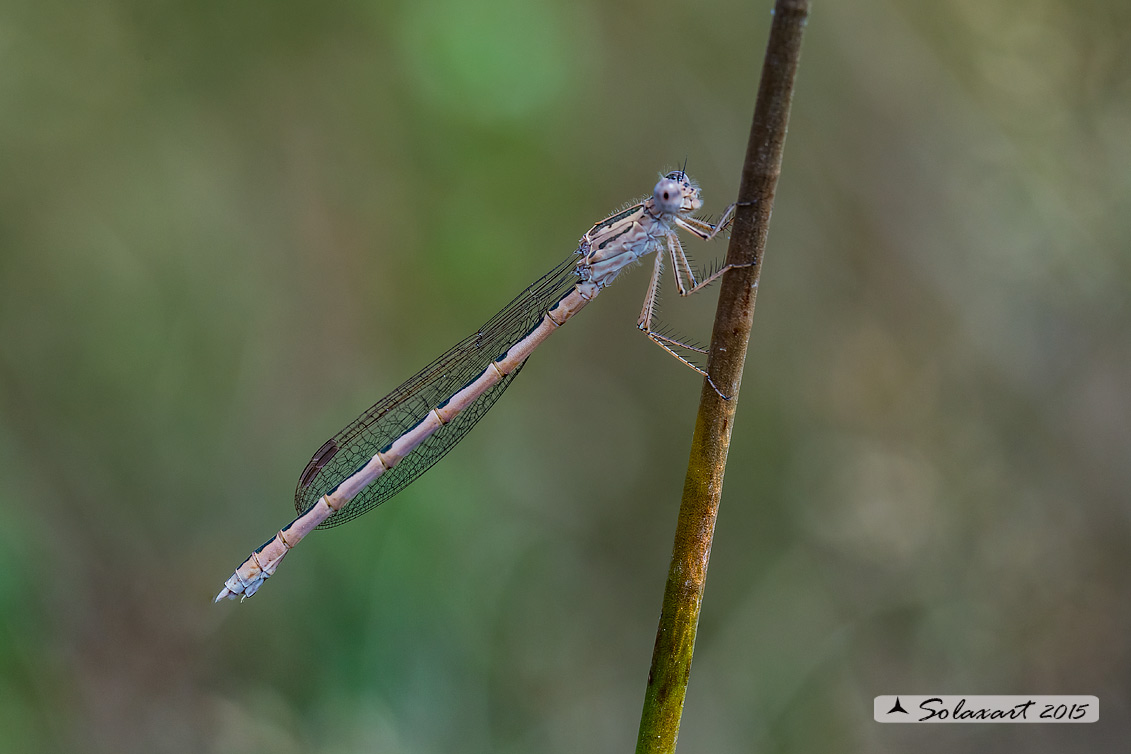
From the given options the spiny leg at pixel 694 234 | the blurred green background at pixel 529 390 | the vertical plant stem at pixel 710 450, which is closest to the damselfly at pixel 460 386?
the spiny leg at pixel 694 234

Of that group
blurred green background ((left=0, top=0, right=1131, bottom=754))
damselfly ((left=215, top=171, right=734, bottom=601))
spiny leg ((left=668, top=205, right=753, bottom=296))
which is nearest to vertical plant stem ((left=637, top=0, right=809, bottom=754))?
spiny leg ((left=668, top=205, right=753, bottom=296))

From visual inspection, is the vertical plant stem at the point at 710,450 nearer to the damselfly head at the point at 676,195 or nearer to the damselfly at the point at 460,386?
the damselfly head at the point at 676,195

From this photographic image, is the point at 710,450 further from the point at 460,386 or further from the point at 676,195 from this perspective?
the point at 460,386

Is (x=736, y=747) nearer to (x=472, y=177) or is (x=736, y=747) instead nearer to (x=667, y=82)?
(x=472, y=177)

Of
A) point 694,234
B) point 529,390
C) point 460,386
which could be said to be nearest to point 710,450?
point 694,234

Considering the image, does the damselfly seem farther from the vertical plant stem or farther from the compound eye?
the vertical plant stem

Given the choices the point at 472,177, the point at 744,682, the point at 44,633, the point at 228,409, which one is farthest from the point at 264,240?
the point at 744,682
